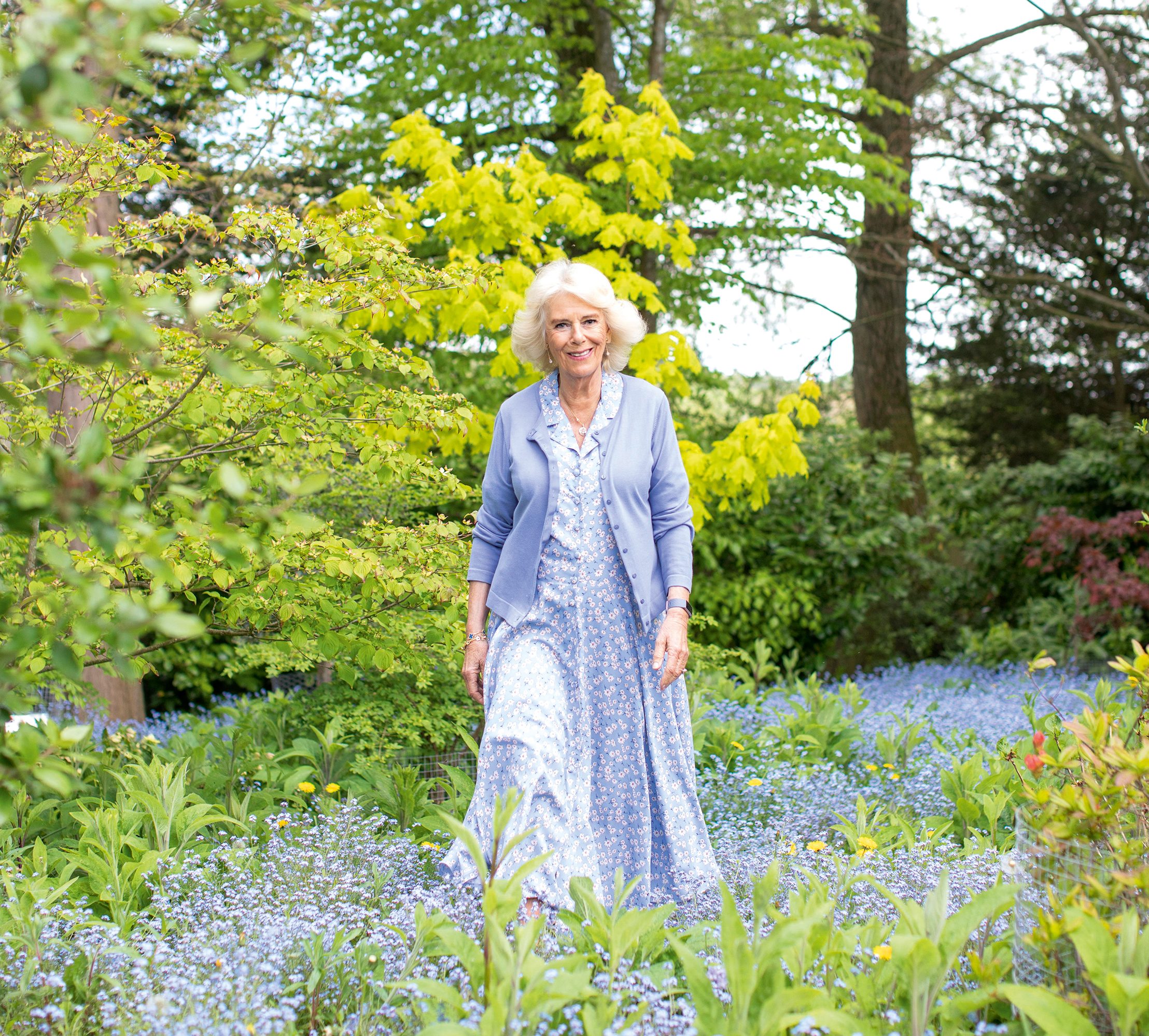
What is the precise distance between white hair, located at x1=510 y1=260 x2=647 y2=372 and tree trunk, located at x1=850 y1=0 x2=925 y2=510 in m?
7.96

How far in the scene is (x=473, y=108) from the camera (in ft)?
25.8

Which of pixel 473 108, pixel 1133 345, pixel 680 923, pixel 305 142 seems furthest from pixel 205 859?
pixel 1133 345

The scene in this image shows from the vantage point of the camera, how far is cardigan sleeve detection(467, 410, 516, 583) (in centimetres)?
291

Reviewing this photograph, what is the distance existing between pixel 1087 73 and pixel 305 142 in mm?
9055

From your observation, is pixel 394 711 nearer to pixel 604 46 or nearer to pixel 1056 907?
pixel 1056 907

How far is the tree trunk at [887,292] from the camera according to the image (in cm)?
1062

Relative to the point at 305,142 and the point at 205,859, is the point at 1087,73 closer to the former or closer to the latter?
the point at 305,142

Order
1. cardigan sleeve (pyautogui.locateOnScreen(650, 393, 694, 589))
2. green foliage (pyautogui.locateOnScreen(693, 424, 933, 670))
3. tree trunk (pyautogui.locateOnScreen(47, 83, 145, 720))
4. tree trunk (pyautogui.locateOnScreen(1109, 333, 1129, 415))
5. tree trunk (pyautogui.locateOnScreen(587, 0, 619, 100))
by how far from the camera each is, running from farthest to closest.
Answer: tree trunk (pyautogui.locateOnScreen(1109, 333, 1129, 415)), green foliage (pyautogui.locateOnScreen(693, 424, 933, 670)), tree trunk (pyautogui.locateOnScreen(587, 0, 619, 100)), tree trunk (pyautogui.locateOnScreen(47, 83, 145, 720)), cardigan sleeve (pyautogui.locateOnScreen(650, 393, 694, 589))

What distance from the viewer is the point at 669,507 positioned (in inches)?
114

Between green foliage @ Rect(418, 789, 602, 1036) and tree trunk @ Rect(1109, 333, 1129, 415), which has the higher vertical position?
tree trunk @ Rect(1109, 333, 1129, 415)

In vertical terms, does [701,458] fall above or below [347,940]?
above

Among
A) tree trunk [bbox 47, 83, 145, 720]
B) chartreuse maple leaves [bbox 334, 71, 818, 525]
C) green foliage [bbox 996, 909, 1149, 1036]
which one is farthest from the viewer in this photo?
tree trunk [bbox 47, 83, 145, 720]

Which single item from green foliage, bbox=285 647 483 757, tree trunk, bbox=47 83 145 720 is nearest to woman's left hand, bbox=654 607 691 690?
green foliage, bbox=285 647 483 757

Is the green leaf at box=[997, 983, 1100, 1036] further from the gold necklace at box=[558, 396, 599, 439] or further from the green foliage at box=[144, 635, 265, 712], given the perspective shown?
the green foliage at box=[144, 635, 265, 712]
